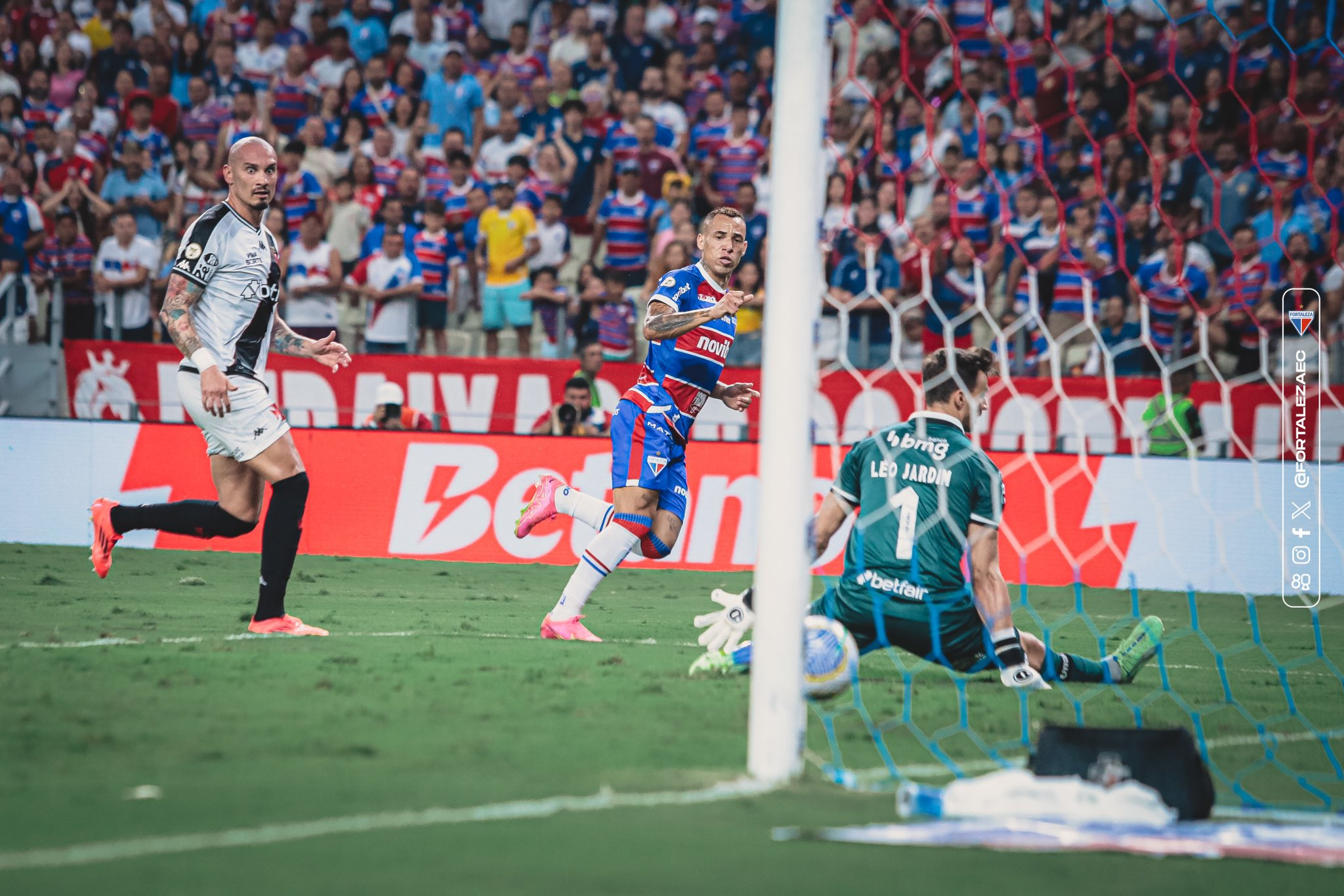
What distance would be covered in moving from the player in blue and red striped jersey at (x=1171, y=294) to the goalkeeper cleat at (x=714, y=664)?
5949 millimetres

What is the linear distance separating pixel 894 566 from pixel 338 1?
44.2ft

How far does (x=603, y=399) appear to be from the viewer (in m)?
13.1

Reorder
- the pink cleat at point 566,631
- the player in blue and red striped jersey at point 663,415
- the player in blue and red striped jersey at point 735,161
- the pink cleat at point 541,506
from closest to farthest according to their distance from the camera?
the player in blue and red striped jersey at point 663,415, the pink cleat at point 566,631, the pink cleat at point 541,506, the player in blue and red striped jersey at point 735,161

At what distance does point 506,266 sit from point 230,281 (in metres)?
7.00

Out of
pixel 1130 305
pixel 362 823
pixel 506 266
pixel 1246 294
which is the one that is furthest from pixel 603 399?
pixel 362 823

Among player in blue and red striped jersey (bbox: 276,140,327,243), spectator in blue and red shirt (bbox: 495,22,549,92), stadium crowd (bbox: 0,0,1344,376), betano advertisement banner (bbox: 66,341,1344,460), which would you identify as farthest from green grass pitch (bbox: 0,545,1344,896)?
spectator in blue and red shirt (bbox: 495,22,549,92)

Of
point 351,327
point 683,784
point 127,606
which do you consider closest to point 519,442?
point 351,327

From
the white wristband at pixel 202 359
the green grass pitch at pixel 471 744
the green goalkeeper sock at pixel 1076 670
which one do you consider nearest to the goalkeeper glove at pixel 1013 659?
the green grass pitch at pixel 471 744

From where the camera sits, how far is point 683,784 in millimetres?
4172

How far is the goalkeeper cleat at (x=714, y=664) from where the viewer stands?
6.33 meters

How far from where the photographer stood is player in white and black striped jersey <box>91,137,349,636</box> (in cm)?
674

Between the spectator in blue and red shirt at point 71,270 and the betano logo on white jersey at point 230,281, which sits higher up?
the spectator in blue and red shirt at point 71,270

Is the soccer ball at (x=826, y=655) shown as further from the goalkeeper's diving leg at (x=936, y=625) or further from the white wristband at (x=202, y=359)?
the white wristband at (x=202, y=359)

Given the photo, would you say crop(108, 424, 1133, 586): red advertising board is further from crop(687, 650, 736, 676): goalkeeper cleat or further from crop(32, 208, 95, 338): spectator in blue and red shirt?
crop(687, 650, 736, 676): goalkeeper cleat
